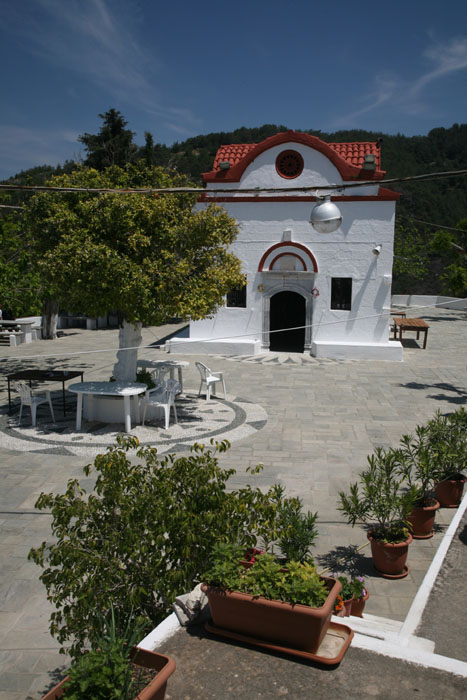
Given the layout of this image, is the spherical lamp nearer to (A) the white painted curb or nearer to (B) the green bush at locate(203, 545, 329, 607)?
(A) the white painted curb

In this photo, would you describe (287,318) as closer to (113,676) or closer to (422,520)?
(422,520)

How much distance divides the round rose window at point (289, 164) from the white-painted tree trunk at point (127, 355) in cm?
950

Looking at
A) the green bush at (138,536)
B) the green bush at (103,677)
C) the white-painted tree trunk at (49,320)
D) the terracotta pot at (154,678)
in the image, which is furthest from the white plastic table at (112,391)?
the white-painted tree trunk at (49,320)

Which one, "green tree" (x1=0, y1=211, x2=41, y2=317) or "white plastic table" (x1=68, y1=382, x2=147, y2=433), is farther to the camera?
"green tree" (x1=0, y1=211, x2=41, y2=317)

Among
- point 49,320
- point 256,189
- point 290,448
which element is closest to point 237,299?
point 49,320

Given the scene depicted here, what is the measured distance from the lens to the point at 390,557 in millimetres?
5023

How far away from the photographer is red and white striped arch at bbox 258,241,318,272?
688 inches

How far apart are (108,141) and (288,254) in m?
14.5

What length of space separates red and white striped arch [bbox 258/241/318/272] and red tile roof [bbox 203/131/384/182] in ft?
8.41

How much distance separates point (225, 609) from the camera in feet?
11.0

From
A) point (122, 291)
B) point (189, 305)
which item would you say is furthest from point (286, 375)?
point (122, 291)

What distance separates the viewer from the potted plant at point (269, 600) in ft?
10.4

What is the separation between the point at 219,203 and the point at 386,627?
1558 centimetres

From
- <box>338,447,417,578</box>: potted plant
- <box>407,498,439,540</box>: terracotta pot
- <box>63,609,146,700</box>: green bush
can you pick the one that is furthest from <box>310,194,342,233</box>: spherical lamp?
<box>63,609,146,700</box>: green bush
